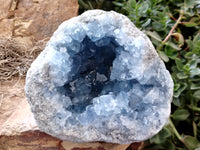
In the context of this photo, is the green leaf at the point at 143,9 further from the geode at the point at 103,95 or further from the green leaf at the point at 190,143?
the green leaf at the point at 190,143

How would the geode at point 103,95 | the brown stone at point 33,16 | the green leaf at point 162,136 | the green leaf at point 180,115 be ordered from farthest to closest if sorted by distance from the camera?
the brown stone at point 33,16
the green leaf at point 180,115
the green leaf at point 162,136
the geode at point 103,95

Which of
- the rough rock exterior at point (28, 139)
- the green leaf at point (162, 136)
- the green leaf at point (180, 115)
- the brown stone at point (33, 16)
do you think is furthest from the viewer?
the brown stone at point (33, 16)

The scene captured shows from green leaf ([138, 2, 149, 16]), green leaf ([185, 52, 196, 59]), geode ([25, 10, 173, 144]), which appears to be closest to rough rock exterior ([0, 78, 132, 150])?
geode ([25, 10, 173, 144])

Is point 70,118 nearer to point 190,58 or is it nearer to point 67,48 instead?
point 67,48

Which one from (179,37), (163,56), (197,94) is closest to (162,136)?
(197,94)

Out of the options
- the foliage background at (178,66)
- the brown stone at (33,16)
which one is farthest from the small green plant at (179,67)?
the brown stone at (33,16)

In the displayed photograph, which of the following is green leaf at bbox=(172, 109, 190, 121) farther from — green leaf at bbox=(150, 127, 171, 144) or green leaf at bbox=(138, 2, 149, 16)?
green leaf at bbox=(138, 2, 149, 16)

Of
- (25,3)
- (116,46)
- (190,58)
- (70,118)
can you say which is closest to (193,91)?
(190,58)
